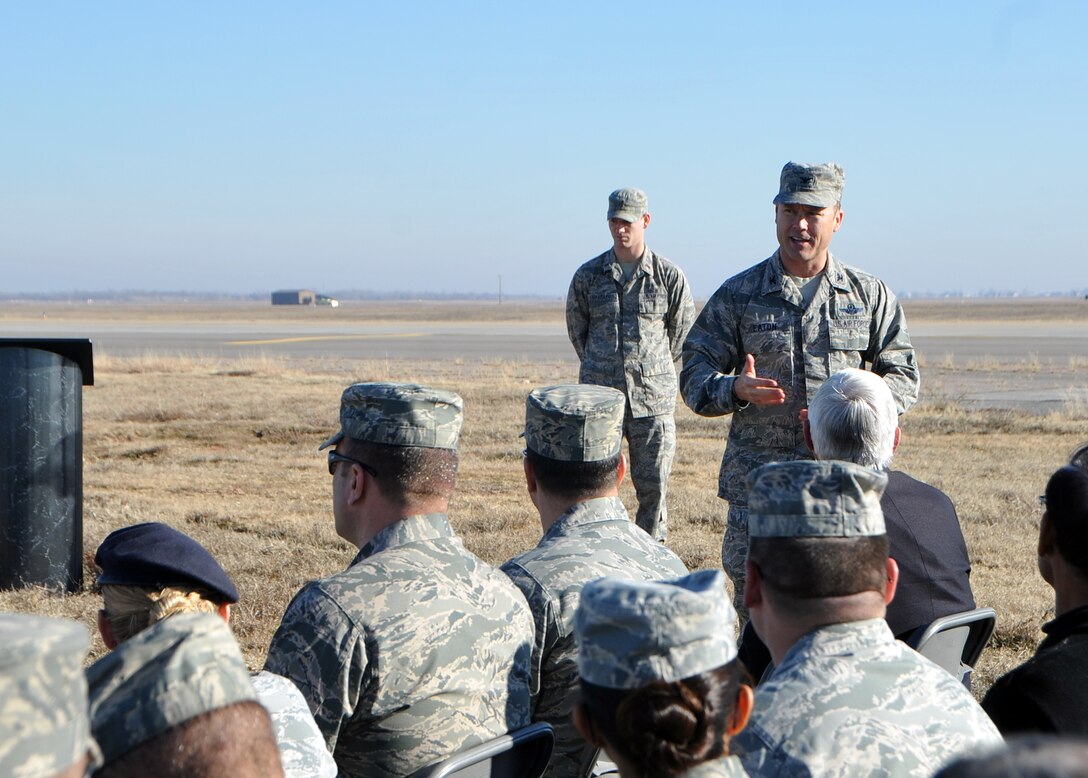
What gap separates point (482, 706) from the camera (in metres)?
2.60

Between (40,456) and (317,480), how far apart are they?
4.09m

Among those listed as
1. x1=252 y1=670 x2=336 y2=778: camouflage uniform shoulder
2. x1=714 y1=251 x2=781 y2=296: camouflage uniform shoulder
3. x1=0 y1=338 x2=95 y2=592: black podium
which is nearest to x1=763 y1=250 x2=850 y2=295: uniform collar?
x1=714 y1=251 x2=781 y2=296: camouflage uniform shoulder

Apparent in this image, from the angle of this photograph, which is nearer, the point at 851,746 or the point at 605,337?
the point at 851,746

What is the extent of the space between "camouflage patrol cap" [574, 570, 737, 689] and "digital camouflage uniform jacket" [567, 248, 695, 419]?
212 inches

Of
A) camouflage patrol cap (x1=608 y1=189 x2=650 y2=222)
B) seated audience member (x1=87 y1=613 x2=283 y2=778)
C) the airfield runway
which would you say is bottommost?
the airfield runway

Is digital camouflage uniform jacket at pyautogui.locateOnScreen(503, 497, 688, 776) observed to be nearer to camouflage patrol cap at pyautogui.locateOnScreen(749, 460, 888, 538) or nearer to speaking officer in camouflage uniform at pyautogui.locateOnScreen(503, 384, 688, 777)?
speaking officer in camouflage uniform at pyautogui.locateOnScreen(503, 384, 688, 777)

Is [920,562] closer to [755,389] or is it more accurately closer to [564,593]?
[564,593]

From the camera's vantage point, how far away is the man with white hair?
324 cm

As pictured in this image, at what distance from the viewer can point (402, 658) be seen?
249cm

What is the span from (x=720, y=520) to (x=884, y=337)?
3.52m

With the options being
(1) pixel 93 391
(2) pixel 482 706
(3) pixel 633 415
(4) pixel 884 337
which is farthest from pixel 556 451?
(1) pixel 93 391

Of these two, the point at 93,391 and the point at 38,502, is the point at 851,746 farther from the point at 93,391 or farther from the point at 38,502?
the point at 93,391

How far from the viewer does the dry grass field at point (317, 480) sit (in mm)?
6285

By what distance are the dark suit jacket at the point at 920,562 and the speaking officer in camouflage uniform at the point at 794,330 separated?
127 cm
